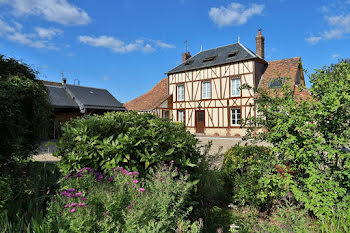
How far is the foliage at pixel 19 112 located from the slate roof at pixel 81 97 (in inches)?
475

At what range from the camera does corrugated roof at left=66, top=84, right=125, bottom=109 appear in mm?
15997

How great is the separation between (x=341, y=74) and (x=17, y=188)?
13.4ft

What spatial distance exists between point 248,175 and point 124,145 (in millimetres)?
1831

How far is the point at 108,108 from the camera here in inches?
654

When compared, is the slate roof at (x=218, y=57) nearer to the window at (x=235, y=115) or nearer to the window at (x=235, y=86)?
the window at (x=235, y=86)

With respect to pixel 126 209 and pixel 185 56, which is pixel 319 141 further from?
pixel 185 56

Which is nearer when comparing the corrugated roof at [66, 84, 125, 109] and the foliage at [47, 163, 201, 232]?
the foliage at [47, 163, 201, 232]

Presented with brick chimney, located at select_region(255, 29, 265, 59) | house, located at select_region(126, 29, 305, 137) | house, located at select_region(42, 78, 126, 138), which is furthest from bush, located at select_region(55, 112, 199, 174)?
brick chimney, located at select_region(255, 29, 265, 59)

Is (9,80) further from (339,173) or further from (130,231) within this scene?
(339,173)

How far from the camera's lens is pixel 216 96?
17.6m

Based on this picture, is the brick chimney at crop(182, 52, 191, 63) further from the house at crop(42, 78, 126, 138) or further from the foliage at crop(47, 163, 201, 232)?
the foliage at crop(47, 163, 201, 232)

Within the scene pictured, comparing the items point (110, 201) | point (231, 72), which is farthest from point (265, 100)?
point (231, 72)

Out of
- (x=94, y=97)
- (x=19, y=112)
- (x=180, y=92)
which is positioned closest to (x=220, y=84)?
(x=180, y=92)

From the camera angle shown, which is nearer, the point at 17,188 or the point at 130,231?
the point at 130,231
